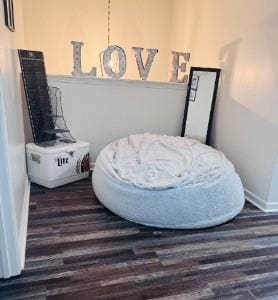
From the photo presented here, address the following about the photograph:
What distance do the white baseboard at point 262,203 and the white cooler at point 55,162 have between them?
1.66 meters

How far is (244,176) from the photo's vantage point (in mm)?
2637

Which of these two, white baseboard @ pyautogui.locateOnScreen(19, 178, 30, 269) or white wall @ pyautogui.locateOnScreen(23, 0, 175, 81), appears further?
white wall @ pyautogui.locateOnScreen(23, 0, 175, 81)

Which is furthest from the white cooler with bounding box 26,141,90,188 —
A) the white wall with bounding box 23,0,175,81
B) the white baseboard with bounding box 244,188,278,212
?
the white wall with bounding box 23,0,175,81

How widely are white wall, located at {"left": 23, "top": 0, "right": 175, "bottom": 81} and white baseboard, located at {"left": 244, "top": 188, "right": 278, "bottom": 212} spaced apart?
2.69 meters

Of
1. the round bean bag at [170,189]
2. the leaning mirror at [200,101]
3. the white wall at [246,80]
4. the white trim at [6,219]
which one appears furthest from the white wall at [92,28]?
the white trim at [6,219]

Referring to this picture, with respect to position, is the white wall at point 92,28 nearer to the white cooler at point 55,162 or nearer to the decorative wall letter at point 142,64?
the decorative wall letter at point 142,64

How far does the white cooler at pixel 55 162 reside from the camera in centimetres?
243

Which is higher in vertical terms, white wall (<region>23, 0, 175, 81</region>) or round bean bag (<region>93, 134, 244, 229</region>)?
white wall (<region>23, 0, 175, 81</region>)

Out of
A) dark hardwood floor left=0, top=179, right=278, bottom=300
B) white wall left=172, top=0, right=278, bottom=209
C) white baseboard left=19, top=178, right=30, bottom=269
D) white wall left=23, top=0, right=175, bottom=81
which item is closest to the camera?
dark hardwood floor left=0, top=179, right=278, bottom=300

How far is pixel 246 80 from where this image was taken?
256cm

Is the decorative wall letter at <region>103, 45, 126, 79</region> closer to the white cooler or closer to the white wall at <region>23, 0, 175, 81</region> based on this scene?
the white cooler

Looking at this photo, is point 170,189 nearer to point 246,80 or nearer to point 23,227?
point 23,227

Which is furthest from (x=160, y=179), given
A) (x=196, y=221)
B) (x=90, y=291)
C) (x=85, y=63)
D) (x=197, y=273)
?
(x=85, y=63)

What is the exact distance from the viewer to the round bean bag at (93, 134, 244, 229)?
6.26 feet
